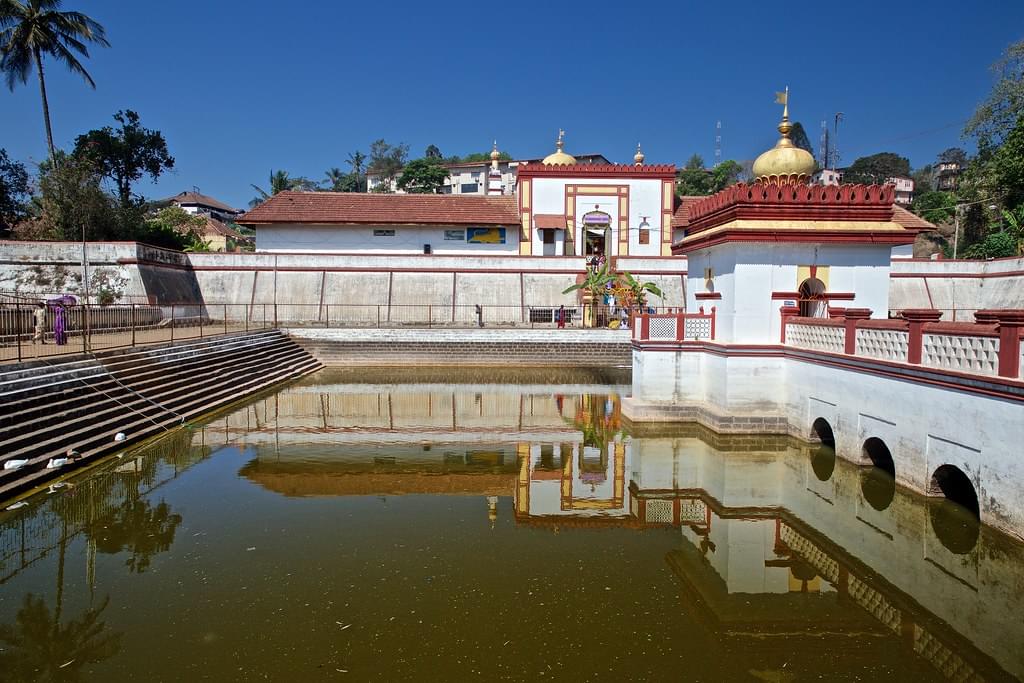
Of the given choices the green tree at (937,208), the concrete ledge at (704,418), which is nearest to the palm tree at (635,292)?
the concrete ledge at (704,418)

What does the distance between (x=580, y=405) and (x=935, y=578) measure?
993 centimetres

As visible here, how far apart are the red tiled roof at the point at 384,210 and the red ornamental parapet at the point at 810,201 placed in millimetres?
20201

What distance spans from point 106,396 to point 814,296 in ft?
46.7

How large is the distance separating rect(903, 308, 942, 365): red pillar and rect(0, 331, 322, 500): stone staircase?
12271 mm

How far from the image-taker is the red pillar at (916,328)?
8219 millimetres

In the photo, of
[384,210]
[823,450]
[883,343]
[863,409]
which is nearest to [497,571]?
[863,409]

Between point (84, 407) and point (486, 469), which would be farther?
point (84, 407)

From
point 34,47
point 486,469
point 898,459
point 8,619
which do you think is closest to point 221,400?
point 486,469

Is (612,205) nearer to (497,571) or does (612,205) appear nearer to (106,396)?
(106,396)

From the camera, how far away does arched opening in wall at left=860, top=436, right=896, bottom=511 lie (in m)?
8.27

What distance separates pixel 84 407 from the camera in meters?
10.8

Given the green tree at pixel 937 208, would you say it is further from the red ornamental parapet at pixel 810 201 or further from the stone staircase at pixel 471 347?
the red ornamental parapet at pixel 810 201

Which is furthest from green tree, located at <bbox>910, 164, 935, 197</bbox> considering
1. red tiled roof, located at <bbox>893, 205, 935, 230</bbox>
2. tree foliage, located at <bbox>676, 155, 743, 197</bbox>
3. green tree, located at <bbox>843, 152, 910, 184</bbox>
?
red tiled roof, located at <bbox>893, 205, 935, 230</bbox>

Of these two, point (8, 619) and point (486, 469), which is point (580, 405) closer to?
point (486, 469)
